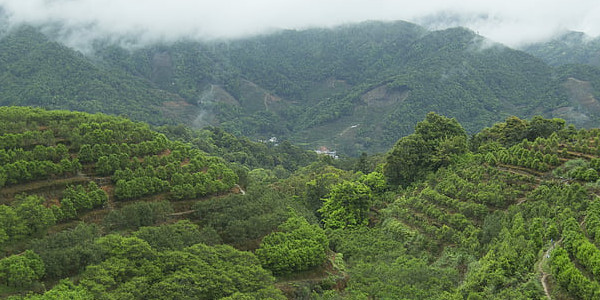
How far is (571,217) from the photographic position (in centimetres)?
2592

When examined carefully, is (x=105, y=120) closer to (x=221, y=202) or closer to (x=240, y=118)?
(x=221, y=202)

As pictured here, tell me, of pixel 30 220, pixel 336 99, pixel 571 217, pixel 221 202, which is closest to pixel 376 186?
pixel 221 202

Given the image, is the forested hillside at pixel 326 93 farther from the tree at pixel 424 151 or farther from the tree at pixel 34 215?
the tree at pixel 34 215

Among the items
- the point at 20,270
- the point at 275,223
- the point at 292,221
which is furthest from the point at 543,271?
the point at 20,270

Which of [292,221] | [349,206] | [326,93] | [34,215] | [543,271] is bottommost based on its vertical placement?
[326,93]

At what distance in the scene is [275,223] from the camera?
3238cm

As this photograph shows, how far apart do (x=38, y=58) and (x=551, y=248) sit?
14746 centimetres

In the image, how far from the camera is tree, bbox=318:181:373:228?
4034cm

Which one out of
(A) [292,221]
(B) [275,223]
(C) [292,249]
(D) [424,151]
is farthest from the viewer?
(D) [424,151]

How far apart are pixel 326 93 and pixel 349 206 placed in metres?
161

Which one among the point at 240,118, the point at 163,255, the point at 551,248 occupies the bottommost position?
the point at 240,118

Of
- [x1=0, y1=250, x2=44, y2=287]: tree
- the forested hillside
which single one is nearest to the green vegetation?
[x1=0, y1=250, x2=44, y2=287]: tree

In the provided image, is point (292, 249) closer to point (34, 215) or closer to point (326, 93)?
point (34, 215)

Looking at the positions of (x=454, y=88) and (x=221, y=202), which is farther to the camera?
(x=454, y=88)
